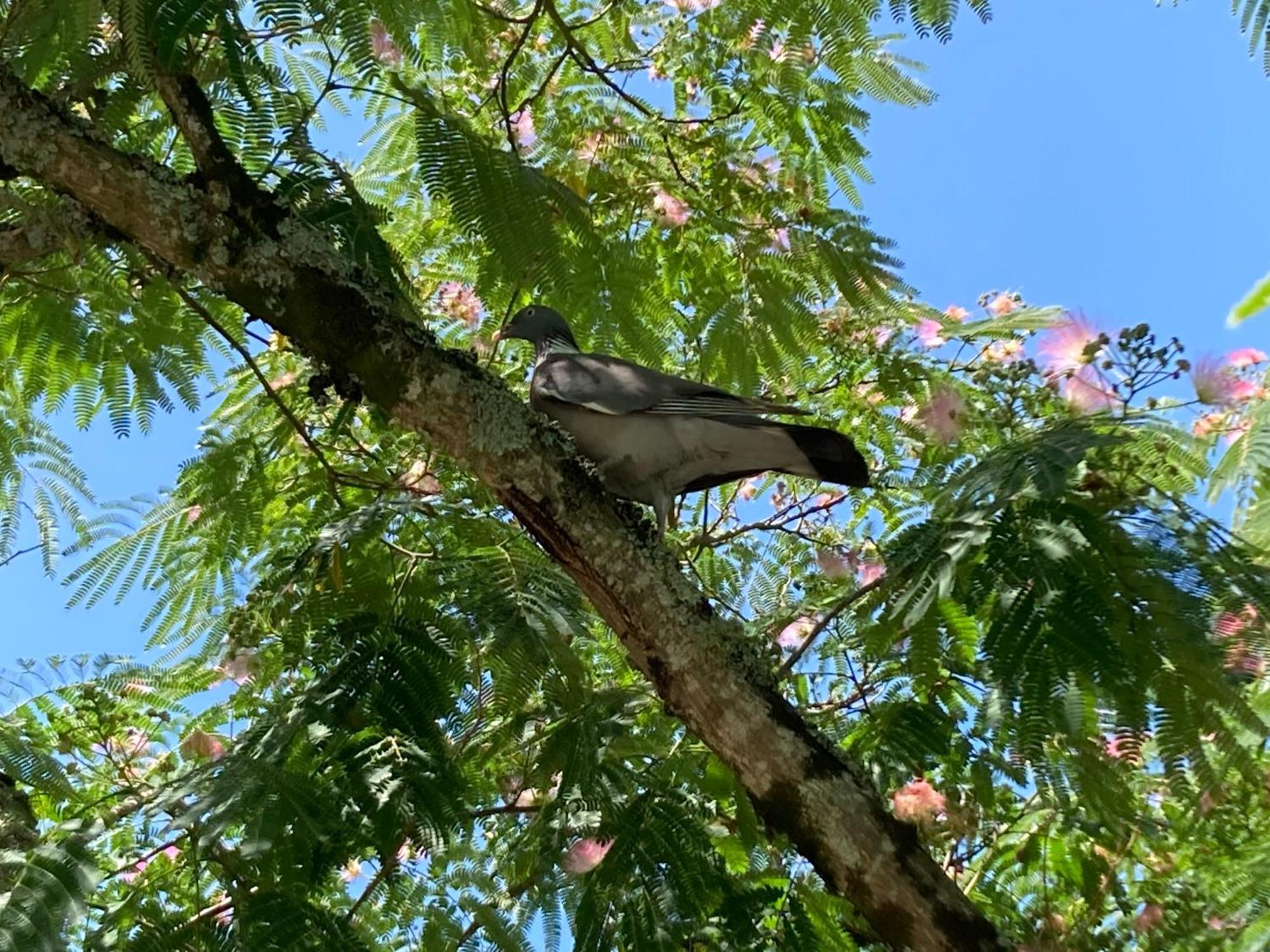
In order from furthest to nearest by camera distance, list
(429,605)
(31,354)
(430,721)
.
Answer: (31,354) < (429,605) < (430,721)

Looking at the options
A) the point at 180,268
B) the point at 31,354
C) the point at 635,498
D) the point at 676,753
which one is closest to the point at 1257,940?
the point at 676,753

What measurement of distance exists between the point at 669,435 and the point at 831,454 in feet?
1.84

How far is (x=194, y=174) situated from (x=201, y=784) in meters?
1.65

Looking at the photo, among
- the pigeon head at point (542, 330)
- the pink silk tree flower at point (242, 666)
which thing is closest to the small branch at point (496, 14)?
the pigeon head at point (542, 330)

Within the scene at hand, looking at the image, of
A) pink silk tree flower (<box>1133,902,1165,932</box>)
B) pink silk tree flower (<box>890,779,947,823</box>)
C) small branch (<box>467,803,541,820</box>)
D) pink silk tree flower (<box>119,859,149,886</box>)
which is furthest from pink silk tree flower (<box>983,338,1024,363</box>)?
pink silk tree flower (<box>119,859,149,886</box>)

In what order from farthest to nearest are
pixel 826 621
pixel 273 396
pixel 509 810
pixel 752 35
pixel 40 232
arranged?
pixel 752 35 < pixel 509 810 < pixel 273 396 < pixel 40 232 < pixel 826 621

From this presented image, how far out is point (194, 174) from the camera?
316 cm

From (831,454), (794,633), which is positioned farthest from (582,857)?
(794,633)

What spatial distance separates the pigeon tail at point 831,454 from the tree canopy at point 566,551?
0.27 metres

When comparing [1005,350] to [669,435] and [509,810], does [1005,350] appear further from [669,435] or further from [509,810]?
[509,810]

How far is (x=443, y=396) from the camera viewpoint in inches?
119

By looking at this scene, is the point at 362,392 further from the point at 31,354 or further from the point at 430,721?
the point at 31,354

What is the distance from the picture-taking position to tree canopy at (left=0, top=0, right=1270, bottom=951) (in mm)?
2832

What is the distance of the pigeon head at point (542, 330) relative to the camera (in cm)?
467
